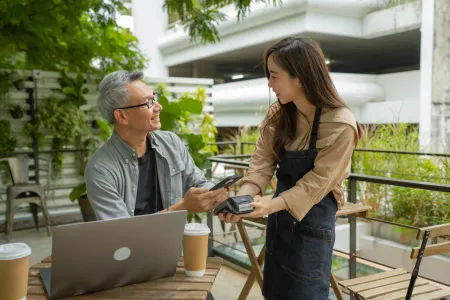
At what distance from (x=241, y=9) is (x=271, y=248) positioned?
134 inches

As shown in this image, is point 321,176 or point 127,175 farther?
point 127,175

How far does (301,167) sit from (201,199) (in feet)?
1.30

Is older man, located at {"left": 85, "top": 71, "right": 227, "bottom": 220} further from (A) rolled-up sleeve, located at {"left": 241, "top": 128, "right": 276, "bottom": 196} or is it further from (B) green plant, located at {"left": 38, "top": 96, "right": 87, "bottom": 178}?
(B) green plant, located at {"left": 38, "top": 96, "right": 87, "bottom": 178}

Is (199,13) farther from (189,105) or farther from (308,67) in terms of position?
(308,67)

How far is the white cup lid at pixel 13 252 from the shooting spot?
120 cm

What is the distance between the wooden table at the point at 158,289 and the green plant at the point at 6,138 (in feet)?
16.0

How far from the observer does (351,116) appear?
1492 millimetres

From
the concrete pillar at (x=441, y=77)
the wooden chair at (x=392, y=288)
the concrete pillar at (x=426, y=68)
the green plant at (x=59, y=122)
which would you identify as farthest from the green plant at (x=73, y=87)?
the concrete pillar at (x=441, y=77)

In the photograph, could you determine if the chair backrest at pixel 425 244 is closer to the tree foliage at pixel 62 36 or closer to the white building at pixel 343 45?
the tree foliage at pixel 62 36

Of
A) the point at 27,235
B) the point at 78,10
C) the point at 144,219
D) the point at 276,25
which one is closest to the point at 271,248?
the point at 144,219

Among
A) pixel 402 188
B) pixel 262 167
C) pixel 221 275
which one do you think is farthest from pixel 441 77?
pixel 262 167

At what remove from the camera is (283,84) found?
152 cm

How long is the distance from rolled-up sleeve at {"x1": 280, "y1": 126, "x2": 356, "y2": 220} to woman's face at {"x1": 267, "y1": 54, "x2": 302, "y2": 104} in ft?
0.68

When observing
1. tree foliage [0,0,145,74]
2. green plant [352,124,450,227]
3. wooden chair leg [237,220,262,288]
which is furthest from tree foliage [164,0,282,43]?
wooden chair leg [237,220,262,288]
